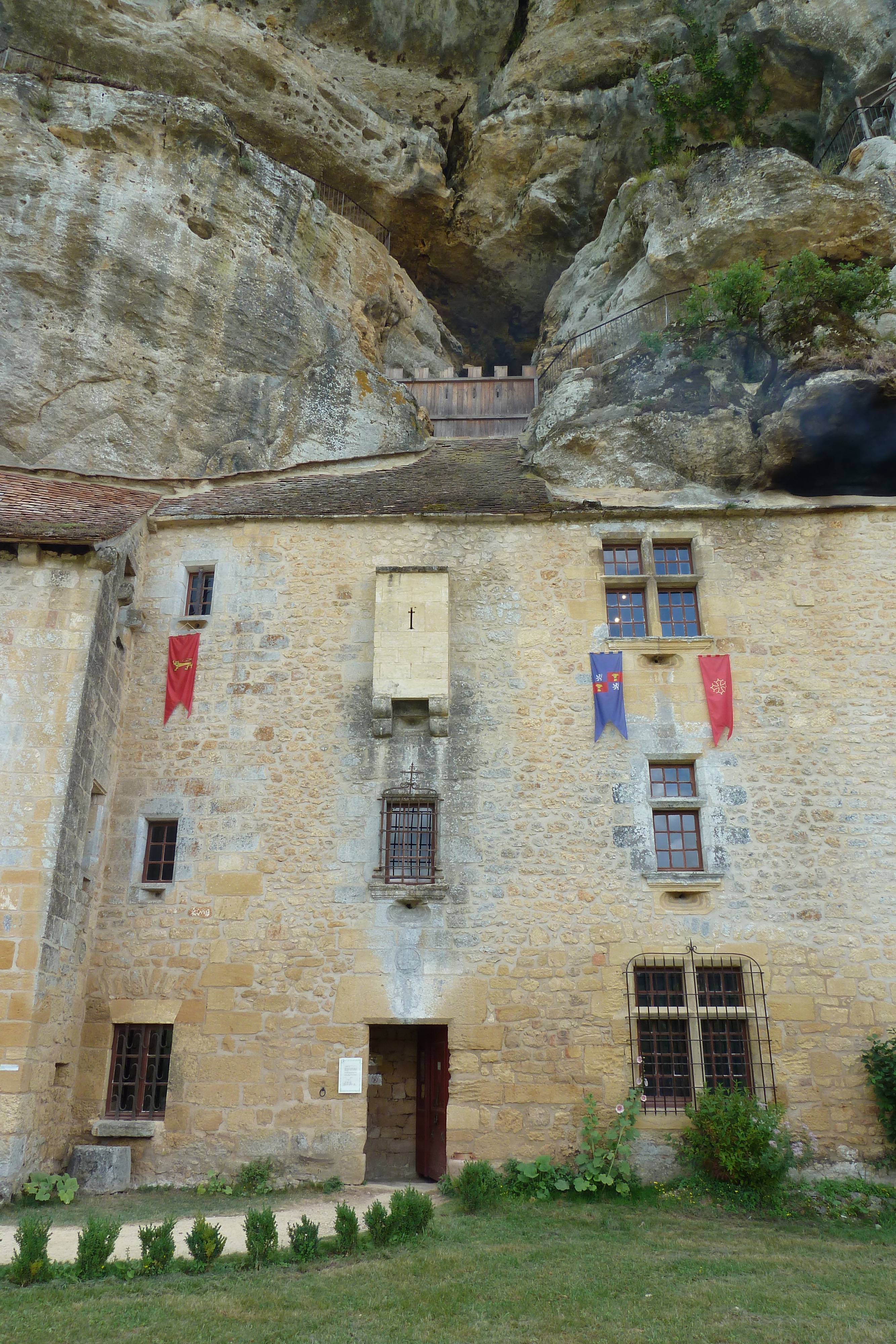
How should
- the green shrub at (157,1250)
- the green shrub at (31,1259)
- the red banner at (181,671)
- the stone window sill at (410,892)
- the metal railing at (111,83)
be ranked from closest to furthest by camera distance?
1. the green shrub at (31,1259)
2. the green shrub at (157,1250)
3. the stone window sill at (410,892)
4. the red banner at (181,671)
5. the metal railing at (111,83)

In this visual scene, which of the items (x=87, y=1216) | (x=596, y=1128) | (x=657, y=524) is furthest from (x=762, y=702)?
(x=87, y=1216)

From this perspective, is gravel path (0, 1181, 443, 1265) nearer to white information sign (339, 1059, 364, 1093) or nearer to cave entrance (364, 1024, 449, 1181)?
cave entrance (364, 1024, 449, 1181)

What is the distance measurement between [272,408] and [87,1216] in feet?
40.8

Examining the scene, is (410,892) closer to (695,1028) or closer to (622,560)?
(695,1028)

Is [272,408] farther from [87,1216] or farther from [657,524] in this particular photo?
[87,1216]

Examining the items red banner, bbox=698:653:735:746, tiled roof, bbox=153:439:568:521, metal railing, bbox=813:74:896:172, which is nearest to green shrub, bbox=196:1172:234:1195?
red banner, bbox=698:653:735:746

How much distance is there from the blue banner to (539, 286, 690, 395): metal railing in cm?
706

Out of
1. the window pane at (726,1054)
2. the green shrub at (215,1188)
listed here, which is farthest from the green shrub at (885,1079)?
the green shrub at (215,1188)

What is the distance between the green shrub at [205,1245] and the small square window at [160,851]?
518 cm

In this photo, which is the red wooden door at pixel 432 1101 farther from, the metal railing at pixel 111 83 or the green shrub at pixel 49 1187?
the metal railing at pixel 111 83

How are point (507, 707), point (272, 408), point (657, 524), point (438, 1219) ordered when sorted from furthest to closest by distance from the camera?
point (272, 408) < point (657, 524) < point (507, 707) < point (438, 1219)

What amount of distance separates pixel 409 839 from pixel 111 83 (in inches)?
570

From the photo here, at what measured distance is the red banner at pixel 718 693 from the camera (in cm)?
1214

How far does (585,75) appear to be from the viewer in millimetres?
21375
